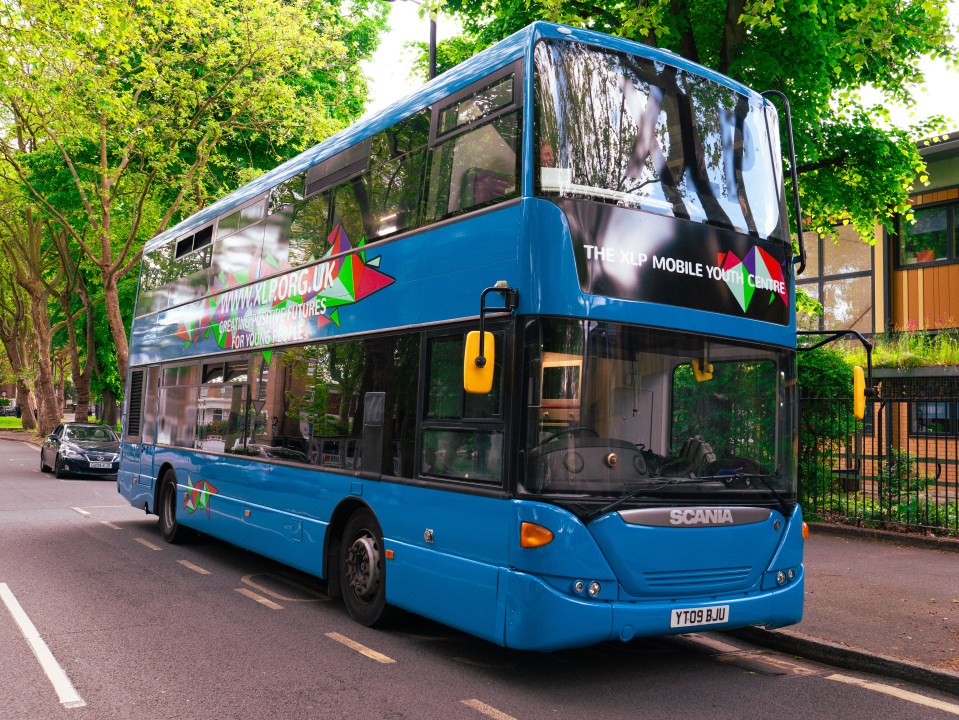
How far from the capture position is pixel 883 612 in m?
7.90

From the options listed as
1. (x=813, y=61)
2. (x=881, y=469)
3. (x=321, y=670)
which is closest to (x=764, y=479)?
(x=321, y=670)

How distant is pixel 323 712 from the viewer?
5203 mm

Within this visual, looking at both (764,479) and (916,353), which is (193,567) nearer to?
(764,479)

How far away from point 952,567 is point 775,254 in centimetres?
563

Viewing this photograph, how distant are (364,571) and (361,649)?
84 centimetres

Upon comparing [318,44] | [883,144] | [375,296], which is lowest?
[375,296]

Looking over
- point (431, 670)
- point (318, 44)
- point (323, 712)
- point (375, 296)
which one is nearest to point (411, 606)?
point (431, 670)

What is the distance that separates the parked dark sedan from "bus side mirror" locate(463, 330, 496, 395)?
1940cm

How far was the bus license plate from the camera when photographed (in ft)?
18.7

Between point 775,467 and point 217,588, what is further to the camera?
point 217,588

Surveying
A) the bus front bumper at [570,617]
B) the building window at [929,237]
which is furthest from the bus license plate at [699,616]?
the building window at [929,237]

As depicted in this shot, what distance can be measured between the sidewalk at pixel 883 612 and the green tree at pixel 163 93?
17.3 meters

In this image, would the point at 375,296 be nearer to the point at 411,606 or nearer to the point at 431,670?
the point at 411,606

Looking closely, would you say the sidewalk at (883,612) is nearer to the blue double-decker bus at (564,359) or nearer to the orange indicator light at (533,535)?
the blue double-decker bus at (564,359)
